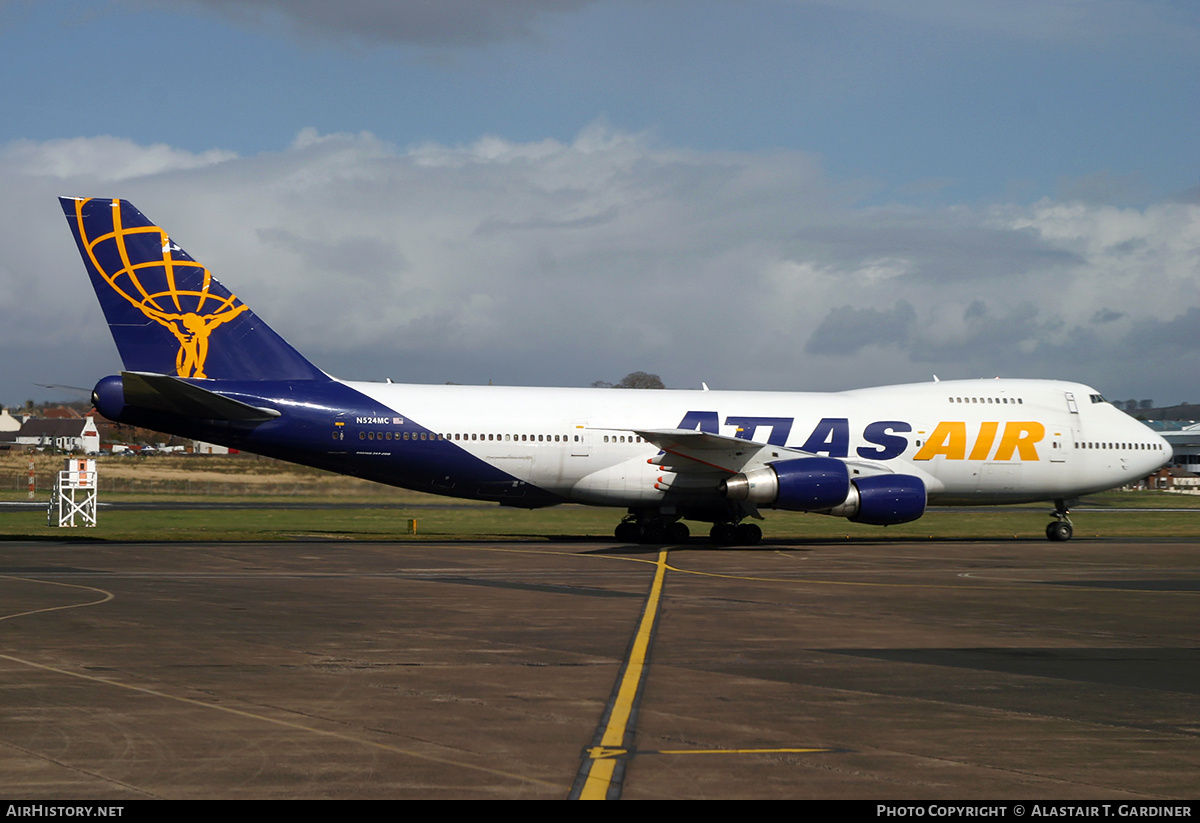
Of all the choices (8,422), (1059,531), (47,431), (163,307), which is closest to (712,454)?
(1059,531)

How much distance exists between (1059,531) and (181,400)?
24452 mm

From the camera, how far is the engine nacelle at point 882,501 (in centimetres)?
2770

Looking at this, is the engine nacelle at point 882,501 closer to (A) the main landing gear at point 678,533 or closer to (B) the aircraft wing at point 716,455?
(B) the aircraft wing at point 716,455

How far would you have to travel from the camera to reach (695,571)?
71.5ft

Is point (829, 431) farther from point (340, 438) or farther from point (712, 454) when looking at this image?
point (340, 438)

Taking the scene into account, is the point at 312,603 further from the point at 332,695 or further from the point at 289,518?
the point at 289,518

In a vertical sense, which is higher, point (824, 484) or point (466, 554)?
point (824, 484)

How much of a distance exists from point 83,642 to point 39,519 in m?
29.0

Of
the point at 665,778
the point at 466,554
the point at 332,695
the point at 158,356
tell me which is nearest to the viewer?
the point at 665,778

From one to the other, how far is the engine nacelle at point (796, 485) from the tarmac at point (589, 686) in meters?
7.28

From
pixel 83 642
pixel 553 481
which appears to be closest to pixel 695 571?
pixel 553 481

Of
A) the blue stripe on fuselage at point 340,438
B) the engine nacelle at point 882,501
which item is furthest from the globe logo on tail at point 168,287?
the engine nacelle at point 882,501
